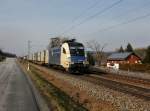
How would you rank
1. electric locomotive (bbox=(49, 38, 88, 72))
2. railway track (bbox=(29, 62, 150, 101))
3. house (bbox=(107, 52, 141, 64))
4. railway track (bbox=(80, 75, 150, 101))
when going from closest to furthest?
railway track (bbox=(80, 75, 150, 101))
railway track (bbox=(29, 62, 150, 101))
electric locomotive (bbox=(49, 38, 88, 72))
house (bbox=(107, 52, 141, 64))

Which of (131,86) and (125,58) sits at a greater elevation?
(125,58)

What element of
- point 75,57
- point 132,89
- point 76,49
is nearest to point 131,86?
point 132,89

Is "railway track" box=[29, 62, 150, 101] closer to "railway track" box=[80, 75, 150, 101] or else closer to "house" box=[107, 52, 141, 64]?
"railway track" box=[80, 75, 150, 101]

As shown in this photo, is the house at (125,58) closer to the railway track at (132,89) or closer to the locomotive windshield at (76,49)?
the locomotive windshield at (76,49)

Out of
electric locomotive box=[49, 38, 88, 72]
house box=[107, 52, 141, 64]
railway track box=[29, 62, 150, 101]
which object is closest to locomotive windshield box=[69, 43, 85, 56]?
electric locomotive box=[49, 38, 88, 72]

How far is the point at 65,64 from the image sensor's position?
39.3 metres

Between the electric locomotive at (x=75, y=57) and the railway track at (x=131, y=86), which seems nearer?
the railway track at (x=131, y=86)

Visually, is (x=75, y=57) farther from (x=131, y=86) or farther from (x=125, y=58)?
(x=125, y=58)

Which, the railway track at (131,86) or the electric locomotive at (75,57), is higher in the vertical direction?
the electric locomotive at (75,57)

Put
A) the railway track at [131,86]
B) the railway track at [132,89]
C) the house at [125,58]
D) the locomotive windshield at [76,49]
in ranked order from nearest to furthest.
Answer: the railway track at [132,89], the railway track at [131,86], the locomotive windshield at [76,49], the house at [125,58]

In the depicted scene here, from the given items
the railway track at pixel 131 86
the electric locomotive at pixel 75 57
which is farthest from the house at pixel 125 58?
the railway track at pixel 131 86

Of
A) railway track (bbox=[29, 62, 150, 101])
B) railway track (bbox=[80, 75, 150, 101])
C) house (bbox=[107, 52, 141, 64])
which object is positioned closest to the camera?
railway track (bbox=[80, 75, 150, 101])

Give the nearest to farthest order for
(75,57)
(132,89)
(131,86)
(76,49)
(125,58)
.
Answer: (132,89)
(131,86)
(75,57)
(76,49)
(125,58)

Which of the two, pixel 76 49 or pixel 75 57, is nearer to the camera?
pixel 75 57
